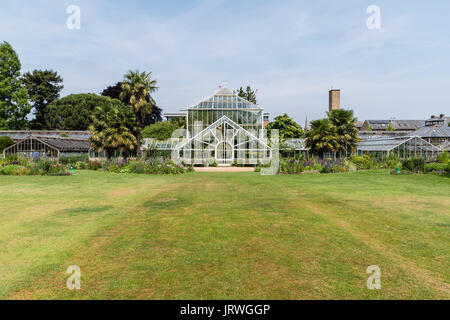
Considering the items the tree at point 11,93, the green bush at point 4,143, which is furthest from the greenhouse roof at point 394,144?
the tree at point 11,93

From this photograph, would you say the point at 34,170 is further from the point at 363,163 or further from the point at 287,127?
the point at 287,127

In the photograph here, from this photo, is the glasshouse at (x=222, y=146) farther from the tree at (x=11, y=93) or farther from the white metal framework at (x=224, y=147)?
the tree at (x=11, y=93)

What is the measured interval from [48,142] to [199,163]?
18.7 meters

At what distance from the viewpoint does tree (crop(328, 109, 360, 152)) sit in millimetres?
29000

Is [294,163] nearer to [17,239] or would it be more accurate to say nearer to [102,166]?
[102,166]

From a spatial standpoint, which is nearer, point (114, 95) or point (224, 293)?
point (224, 293)

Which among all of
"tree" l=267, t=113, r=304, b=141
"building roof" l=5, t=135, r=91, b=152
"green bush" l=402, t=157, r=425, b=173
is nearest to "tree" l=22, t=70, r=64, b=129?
"building roof" l=5, t=135, r=91, b=152

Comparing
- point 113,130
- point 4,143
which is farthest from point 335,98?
point 4,143

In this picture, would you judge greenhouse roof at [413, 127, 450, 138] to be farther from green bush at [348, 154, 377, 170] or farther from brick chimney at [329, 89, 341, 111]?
green bush at [348, 154, 377, 170]

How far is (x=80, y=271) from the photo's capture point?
5016 mm

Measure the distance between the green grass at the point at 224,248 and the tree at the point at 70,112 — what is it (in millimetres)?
52184

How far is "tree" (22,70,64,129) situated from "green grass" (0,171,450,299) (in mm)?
56942
